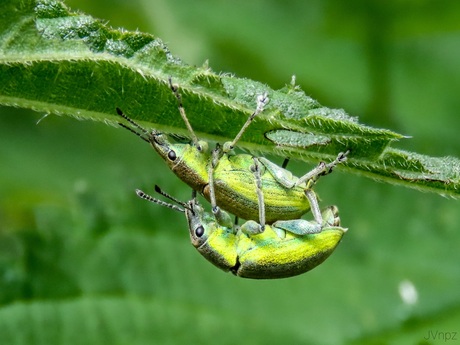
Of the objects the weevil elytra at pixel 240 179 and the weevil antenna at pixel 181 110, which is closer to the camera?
the weevil antenna at pixel 181 110

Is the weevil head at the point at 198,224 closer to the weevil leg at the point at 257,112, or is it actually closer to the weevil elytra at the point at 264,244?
the weevil elytra at the point at 264,244

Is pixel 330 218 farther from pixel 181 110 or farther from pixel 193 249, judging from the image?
pixel 193 249

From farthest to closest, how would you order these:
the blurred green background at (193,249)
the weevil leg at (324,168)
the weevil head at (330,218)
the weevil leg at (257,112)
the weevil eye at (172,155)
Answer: the blurred green background at (193,249) < the weevil head at (330,218) < the weevil eye at (172,155) < the weevil leg at (324,168) < the weevil leg at (257,112)

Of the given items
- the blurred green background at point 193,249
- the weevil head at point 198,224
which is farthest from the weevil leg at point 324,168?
the weevil head at point 198,224

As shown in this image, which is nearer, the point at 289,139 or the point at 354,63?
the point at 289,139

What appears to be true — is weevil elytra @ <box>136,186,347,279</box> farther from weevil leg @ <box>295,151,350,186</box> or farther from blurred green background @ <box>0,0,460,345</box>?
blurred green background @ <box>0,0,460,345</box>

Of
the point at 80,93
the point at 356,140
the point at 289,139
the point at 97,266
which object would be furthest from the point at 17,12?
the point at 97,266

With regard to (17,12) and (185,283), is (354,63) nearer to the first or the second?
(185,283)

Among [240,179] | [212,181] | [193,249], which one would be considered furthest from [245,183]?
[193,249]
